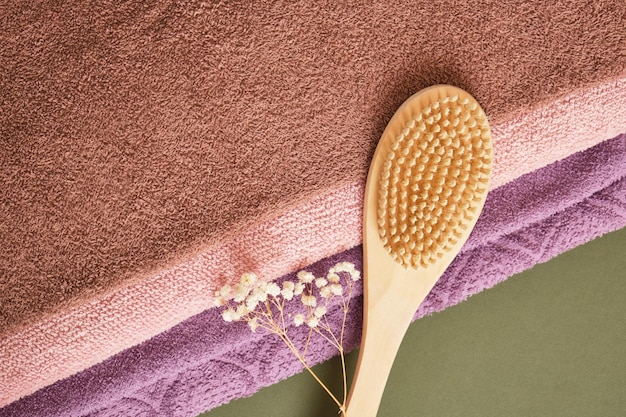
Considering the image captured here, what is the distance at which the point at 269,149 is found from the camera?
0.53 metres

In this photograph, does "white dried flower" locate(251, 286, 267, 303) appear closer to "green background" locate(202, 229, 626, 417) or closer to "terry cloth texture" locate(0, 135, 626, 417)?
"terry cloth texture" locate(0, 135, 626, 417)

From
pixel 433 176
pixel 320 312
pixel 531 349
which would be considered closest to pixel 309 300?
pixel 320 312

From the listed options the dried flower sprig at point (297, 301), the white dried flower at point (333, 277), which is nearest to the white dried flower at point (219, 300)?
the dried flower sprig at point (297, 301)

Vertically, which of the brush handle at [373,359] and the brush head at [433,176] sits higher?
the brush head at [433,176]

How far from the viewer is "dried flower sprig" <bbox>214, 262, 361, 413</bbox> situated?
535mm

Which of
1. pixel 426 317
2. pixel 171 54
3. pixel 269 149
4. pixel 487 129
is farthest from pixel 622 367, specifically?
pixel 171 54

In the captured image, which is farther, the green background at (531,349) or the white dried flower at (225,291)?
the green background at (531,349)

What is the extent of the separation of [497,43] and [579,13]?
0.29 ft

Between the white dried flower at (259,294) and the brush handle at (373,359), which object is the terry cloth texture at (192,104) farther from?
the brush handle at (373,359)

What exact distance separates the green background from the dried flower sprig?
0.10 m

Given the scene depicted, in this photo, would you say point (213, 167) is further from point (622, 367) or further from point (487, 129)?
point (622, 367)

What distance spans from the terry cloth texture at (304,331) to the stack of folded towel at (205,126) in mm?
41

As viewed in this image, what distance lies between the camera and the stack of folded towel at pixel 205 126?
0.52 metres

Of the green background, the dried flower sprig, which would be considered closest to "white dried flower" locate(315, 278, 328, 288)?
the dried flower sprig
